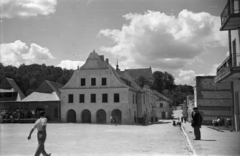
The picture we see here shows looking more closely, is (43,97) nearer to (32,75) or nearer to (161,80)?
(32,75)

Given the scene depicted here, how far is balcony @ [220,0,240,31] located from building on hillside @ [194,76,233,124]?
22176mm

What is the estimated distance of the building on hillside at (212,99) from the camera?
39.5 m

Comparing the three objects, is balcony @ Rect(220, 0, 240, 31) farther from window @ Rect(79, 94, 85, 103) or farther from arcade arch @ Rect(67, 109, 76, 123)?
arcade arch @ Rect(67, 109, 76, 123)

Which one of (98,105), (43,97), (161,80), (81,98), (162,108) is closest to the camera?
(98,105)

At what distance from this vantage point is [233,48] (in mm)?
20750

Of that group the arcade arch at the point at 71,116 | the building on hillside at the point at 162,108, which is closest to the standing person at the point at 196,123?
the arcade arch at the point at 71,116

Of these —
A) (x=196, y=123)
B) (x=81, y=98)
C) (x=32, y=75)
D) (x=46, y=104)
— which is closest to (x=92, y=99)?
(x=81, y=98)

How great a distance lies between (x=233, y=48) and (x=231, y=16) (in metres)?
4.04

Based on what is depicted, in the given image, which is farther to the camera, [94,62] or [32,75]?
[32,75]

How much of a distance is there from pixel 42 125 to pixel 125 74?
136 feet

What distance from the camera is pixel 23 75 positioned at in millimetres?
62875

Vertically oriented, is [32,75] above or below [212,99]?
above

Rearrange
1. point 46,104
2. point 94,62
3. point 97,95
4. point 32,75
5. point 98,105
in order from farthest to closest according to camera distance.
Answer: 1. point 32,75
2. point 46,104
3. point 94,62
4. point 97,95
5. point 98,105

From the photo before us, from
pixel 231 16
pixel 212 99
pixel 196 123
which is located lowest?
pixel 196 123
